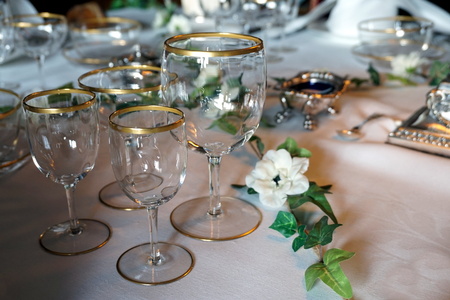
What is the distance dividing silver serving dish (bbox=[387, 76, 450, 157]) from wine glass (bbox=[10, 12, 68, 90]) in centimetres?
74

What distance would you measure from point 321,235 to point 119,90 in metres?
0.30

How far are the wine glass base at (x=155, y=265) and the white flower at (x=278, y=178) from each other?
140mm

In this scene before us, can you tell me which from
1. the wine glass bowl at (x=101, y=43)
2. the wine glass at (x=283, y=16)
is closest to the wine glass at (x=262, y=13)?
Answer: the wine glass at (x=283, y=16)

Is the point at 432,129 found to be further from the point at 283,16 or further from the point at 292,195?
the point at 283,16

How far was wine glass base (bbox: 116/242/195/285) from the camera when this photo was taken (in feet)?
1.76

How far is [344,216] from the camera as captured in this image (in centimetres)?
66

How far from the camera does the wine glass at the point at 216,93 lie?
1.87 ft

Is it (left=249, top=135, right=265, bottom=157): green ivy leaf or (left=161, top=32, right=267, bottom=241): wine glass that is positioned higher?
(left=161, top=32, right=267, bottom=241): wine glass

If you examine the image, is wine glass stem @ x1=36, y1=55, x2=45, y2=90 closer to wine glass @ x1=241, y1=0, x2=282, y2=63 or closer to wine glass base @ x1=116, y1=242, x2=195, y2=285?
wine glass @ x1=241, y1=0, x2=282, y2=63

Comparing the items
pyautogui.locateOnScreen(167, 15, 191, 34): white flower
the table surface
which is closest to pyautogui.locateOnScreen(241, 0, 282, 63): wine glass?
pyautogui.locateOnScreen(167, 15, 191, 34): white flower

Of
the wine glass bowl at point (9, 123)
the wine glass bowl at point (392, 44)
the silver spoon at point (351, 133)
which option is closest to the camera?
the wine glass bowl at point (9, 123)

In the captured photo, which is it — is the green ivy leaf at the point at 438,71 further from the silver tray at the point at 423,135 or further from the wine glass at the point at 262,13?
the wine glass at the point at 262,13

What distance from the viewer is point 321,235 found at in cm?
57

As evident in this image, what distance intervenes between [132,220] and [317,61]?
0.85 meters
